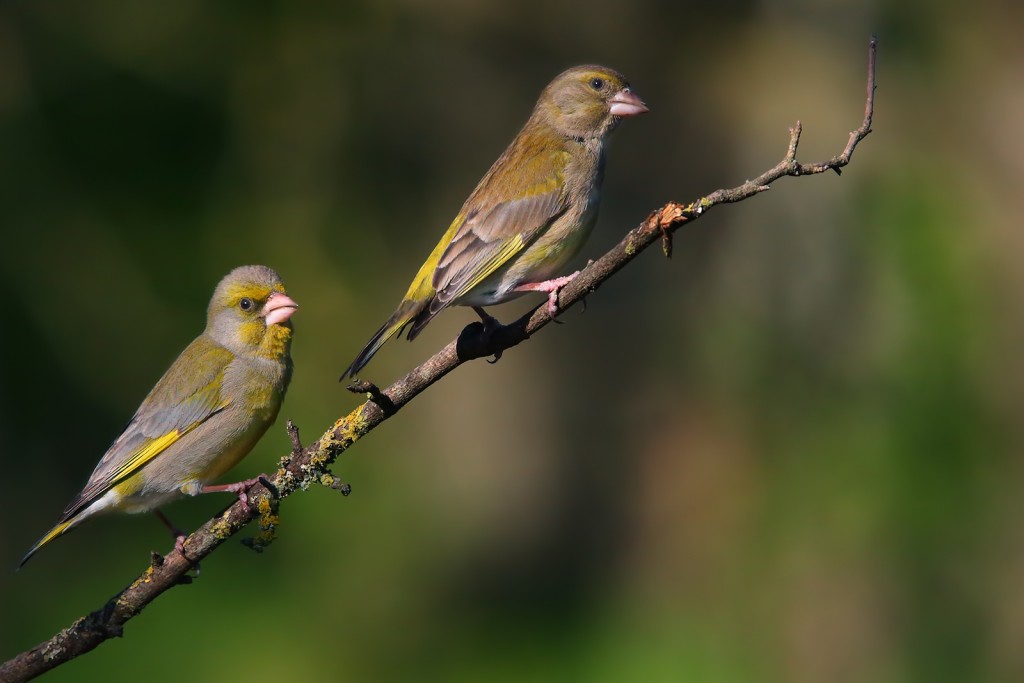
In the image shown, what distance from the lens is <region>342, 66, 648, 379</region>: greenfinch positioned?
4.86 m

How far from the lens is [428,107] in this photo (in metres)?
12.2

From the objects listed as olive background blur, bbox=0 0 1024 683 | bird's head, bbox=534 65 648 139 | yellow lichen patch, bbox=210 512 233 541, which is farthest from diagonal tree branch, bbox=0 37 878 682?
olive background blur, bbox=0 0 1024 683

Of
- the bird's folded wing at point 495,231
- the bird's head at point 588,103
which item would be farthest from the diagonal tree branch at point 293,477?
the bird's head at point 588,103

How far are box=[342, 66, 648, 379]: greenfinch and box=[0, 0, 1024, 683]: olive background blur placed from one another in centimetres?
505

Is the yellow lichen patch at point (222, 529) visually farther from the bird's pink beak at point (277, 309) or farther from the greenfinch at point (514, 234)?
the bird's pink beak at point (277, 309)

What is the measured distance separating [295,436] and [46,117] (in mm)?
8437

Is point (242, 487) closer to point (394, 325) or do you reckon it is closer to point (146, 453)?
point (146, 453)

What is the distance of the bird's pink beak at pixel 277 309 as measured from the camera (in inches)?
197

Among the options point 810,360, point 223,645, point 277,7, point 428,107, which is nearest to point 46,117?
point 277,7

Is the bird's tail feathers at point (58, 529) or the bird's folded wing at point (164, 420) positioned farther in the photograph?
the bird's folded wing at point (164, 420)

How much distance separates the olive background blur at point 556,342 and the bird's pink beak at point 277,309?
472 cm

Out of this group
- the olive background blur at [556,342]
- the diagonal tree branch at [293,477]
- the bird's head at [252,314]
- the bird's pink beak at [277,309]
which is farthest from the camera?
the olive background blur at [556,342]

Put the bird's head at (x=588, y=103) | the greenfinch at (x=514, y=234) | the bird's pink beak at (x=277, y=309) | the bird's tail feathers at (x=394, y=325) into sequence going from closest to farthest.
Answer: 1. the bird's tail feathers at (x=394, y=325)
2. the greenfinch at (x=514, y=234)
3. the bird's pink beak at (x=277, y=309)
4. the bird's head at (x=588, y=103)

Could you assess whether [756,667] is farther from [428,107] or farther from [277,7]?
[277,7]
